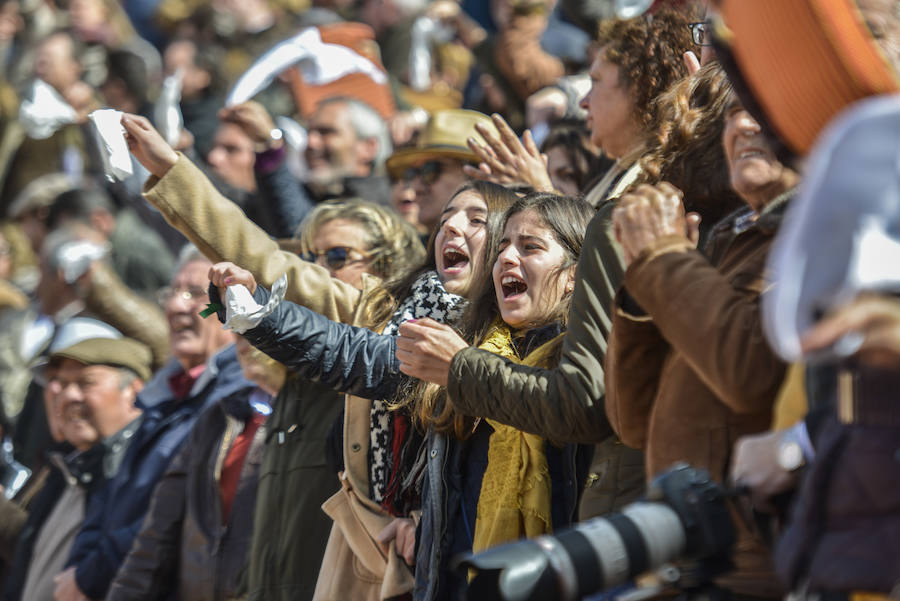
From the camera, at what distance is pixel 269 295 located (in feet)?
15.0

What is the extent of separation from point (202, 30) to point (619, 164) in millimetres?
8528

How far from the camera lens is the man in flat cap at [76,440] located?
6.93m

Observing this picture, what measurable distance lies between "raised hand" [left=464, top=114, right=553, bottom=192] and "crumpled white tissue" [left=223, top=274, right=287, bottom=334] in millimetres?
1273

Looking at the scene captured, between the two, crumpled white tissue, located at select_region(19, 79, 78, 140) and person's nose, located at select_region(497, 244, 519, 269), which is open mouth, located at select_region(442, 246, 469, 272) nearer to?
person's nose, located at select_region(497, 244, 519, 269)

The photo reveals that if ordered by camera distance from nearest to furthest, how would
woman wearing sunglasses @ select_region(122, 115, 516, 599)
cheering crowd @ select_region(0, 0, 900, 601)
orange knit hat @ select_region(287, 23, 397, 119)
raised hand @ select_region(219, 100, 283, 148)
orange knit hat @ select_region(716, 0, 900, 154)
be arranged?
1. cheering crowd @ select_region(0, 0, 900, 601)
2. orange knit hat @ select_region(716, 0, 900, 154)
3. woman wearing sunglasses @ select_region(122, 115, 516, 599)
4. raised hand @ select_region(219, 100, 283, 148)
5. orange knit hat @ select_region(287, 23, 397, 119)

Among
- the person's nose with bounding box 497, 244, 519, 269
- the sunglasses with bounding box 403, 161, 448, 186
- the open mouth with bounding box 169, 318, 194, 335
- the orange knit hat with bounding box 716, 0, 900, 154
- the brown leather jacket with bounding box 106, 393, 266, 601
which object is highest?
the orange knit hat with bounding box 716, 0, 900, 154

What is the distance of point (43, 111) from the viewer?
33.8 feet

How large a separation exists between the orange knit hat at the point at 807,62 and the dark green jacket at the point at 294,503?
8.72ft

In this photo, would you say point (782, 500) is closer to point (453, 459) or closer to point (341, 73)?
point (453, 459)

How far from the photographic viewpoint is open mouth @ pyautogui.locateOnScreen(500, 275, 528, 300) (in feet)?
14.5

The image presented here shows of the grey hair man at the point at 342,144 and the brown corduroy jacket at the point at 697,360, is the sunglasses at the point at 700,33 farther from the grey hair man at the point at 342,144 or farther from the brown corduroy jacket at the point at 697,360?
the grey hair man at the point at 342,144

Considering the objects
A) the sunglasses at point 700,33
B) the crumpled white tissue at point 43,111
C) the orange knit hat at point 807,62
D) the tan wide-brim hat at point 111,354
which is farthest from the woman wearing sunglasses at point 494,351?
the crumpled white tissue at point 43,111

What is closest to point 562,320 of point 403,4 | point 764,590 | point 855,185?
point 764,590

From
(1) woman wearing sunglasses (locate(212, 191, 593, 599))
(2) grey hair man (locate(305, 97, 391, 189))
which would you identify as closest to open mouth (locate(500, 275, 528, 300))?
(1) woman wearing sunglasses (locate(212, 191, 593, 599))
